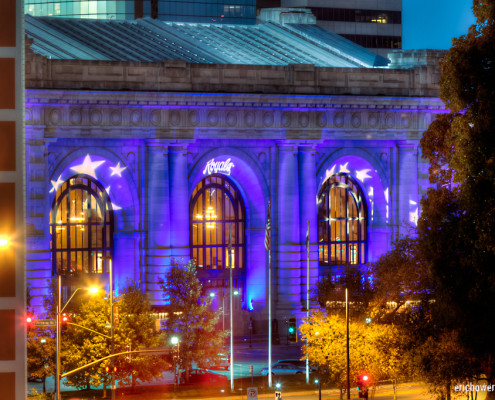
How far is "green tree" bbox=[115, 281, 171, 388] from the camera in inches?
2384

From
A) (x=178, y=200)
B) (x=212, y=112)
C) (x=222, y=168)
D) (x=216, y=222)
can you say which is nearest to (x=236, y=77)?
A: (x=212, y=112)

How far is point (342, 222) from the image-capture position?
92.8 metres

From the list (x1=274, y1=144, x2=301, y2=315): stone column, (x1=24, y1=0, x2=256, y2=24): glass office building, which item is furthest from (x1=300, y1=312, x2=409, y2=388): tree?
(x1=24, y1=0, x2=256, y2=24): glass office building

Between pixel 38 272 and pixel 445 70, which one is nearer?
pixel 445 70

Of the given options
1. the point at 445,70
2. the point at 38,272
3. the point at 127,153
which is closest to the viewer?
the point at 445,70

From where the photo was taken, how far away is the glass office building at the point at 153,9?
101812mm

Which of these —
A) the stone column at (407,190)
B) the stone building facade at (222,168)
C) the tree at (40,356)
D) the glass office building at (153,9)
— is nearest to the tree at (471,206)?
the tree at (40,356)

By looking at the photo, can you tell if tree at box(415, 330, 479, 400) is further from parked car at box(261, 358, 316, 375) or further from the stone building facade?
the stone building facade

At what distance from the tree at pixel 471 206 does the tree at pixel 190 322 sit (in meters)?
30.1

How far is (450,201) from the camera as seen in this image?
39.9 meters

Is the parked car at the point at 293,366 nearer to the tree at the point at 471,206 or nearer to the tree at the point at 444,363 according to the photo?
the tree at the point at 444,363

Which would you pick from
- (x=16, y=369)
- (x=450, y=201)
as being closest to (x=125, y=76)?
(x=450, y=201)

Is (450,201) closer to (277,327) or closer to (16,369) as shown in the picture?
(16,369)

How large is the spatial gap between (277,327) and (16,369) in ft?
226
